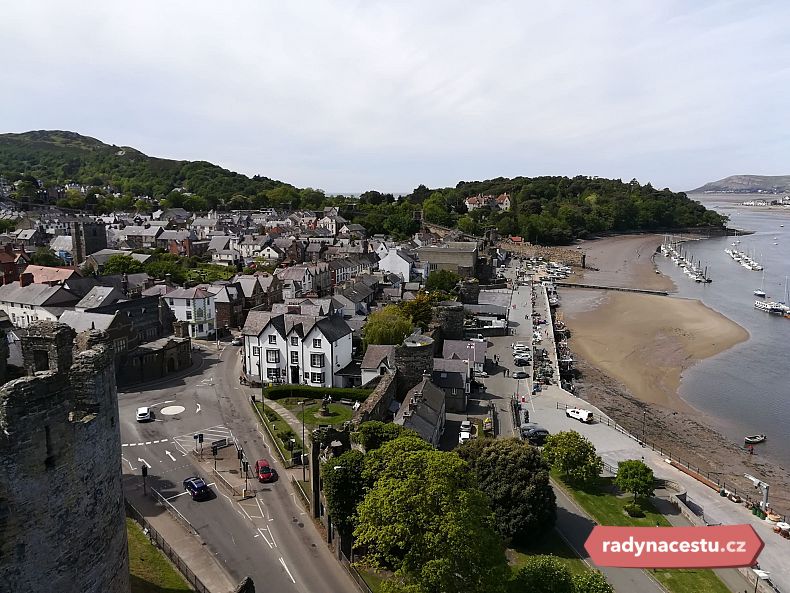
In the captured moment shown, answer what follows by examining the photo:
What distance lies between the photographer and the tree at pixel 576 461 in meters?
26.5

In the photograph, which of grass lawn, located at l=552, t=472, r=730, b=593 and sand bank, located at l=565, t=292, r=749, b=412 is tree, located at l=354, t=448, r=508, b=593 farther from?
sand bank, located at l=565, t=292, r=749, b=412

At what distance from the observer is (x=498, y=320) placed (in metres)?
59.4

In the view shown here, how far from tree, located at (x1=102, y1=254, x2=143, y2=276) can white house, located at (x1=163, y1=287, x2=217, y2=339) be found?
68.3 feet

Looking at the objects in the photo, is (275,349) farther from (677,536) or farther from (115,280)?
(677,536)

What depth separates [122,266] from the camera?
228 ft

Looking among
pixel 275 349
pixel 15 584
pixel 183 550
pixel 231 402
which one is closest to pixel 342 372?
pixel 275 349

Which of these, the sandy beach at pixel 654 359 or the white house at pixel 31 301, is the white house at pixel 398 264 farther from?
the white house at pixel 31 301

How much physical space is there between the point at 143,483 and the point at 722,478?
29.4m

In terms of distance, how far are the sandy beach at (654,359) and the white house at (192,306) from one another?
34.2 m

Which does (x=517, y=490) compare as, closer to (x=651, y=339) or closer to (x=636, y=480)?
(x=636, y=480)

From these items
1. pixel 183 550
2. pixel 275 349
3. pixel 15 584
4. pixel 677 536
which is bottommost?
pixel 183 550

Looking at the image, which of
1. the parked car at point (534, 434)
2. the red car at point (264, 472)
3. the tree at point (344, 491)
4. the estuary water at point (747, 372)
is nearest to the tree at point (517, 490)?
the tree at point (344, 491)

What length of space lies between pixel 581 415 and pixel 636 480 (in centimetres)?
1035

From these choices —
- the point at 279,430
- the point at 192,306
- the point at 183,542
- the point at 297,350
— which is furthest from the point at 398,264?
the point at 183,542
